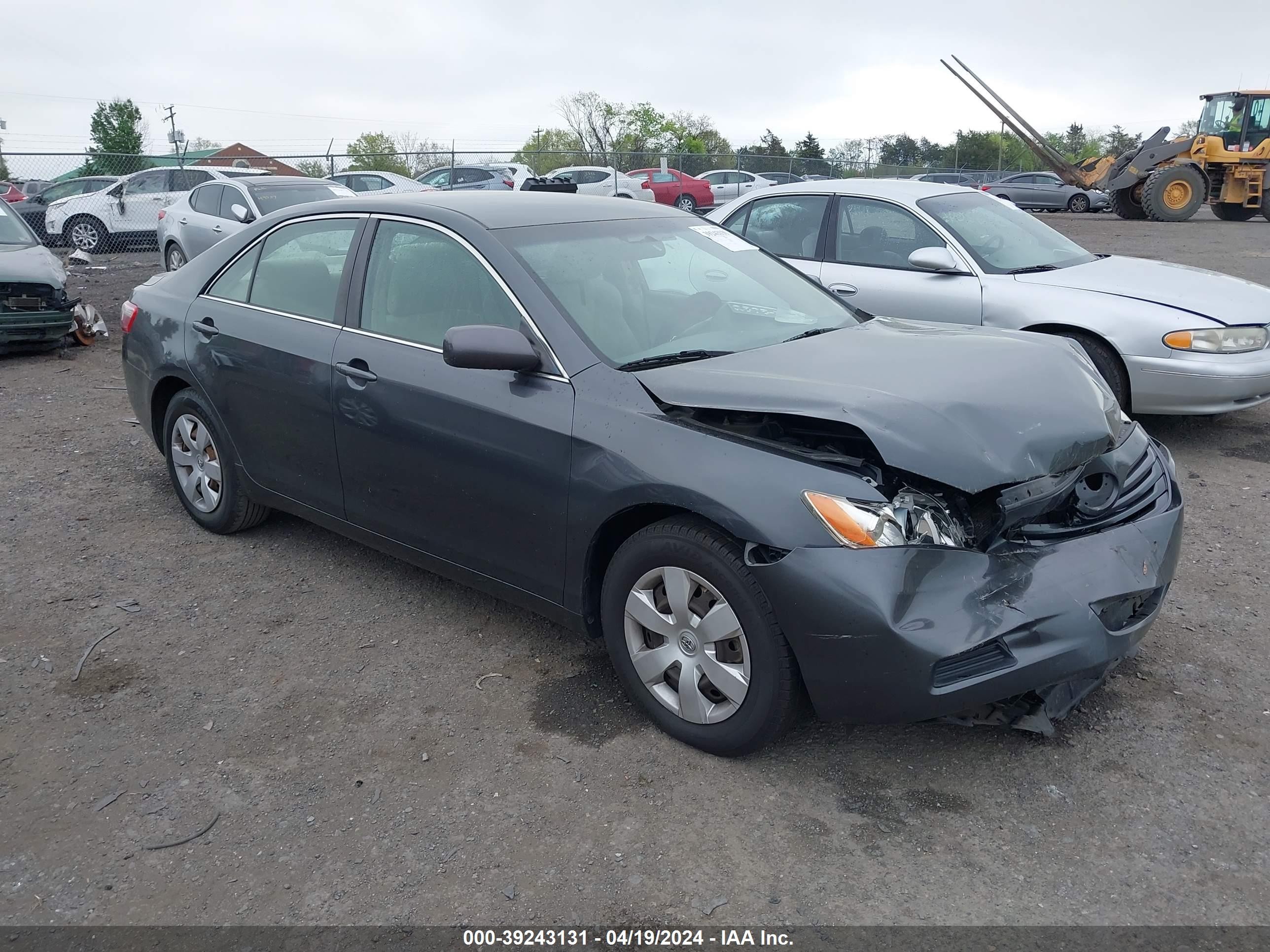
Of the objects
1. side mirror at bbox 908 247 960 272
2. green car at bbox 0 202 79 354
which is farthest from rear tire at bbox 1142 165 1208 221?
green car at bbox 0 202 79 354

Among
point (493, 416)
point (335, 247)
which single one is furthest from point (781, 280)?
point (335, 247)

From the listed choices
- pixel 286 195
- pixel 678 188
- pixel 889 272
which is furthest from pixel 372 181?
pixel 889 272

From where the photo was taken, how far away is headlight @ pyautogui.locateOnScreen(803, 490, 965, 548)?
2.76 m

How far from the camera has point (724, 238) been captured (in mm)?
4449

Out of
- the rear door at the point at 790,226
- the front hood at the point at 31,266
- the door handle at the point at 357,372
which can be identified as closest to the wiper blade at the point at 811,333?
the door handle at the point at 357,372

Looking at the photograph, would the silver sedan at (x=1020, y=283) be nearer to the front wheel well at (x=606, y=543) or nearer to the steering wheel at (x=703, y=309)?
the steering wheel at (x=703, y=309)

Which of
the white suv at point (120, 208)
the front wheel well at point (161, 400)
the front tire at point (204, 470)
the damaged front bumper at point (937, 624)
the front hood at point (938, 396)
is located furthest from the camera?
the white suv at point (120, 208)

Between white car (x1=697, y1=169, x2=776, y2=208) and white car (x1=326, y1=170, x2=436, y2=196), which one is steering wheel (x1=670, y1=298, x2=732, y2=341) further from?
white car (x1=697, y1=169, x2=776, y2=208)

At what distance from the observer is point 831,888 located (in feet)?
8.50

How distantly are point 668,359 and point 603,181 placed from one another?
78.7 feet

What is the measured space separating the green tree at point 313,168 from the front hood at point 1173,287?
2269 cm

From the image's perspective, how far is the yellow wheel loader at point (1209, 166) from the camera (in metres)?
24.3

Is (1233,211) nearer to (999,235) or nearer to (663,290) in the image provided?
(999,235)

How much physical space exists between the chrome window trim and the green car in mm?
6734
